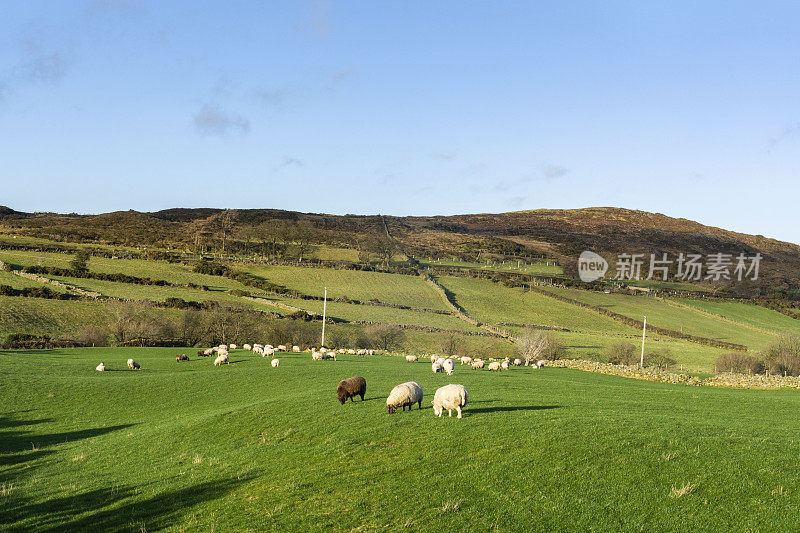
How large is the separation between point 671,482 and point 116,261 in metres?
102

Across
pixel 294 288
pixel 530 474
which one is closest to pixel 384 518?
pixel 530 474

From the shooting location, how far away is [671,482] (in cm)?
1187

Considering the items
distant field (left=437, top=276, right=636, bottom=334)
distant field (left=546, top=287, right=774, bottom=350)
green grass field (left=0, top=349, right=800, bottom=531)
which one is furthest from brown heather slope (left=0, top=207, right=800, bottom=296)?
green grass field (left=0, top=349, right=800, bottom=531)

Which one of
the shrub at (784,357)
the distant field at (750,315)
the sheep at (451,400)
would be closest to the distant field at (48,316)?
the sheep at (451,400)

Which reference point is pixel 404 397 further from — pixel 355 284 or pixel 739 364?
pixel 355 284

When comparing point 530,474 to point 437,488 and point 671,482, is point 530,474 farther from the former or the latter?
point 671,482

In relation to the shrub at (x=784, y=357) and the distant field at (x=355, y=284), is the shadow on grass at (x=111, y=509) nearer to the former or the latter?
the shrub at (x=784, y=357)

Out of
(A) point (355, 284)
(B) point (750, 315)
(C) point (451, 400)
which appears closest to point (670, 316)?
(B) point (750, 315)

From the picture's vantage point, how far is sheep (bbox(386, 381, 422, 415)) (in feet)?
63.6

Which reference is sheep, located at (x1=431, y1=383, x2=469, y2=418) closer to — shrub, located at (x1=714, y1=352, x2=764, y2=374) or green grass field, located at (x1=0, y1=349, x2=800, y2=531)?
green grass field, located at (x1=0, y1=349, x2=800, y2=531)

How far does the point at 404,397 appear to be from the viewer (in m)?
19.5

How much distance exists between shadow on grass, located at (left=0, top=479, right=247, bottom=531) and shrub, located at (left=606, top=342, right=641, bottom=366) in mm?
59574

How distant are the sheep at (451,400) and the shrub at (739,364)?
55186 millimetres

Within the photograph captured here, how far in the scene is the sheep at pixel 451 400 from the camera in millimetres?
17938
